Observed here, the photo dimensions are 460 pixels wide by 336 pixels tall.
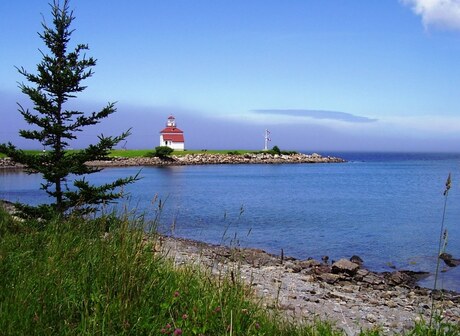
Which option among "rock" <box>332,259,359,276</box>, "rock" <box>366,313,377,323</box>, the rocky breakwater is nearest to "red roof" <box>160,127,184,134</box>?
the rocky breakwater

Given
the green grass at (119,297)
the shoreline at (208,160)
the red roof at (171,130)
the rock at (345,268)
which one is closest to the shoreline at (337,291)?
the rock at (345,268)

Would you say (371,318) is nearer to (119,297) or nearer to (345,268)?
(345,268)

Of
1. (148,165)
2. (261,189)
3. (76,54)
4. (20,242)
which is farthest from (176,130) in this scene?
(20,242)

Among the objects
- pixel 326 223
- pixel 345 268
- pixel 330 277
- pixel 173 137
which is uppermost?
pixel 173 137

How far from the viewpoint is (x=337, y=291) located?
14.4 metres

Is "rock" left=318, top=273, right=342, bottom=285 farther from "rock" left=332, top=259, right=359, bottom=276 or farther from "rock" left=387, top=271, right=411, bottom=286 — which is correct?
"rock" left=387, top=271, right=411, bottom=286

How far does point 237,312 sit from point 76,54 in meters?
13.4

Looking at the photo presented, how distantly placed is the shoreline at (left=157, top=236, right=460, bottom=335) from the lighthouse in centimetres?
11964

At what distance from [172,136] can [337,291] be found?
128m

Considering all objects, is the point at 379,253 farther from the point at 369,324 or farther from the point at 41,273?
the point at 41,273

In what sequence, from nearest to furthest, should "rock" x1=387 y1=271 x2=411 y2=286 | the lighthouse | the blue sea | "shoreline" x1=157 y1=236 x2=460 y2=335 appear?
"shoreline" x1=157 y1=236 x2=460 y2=335
"rock" x1=387 y1=271 x2=411 y2=286
the blue sea
the lighthouse

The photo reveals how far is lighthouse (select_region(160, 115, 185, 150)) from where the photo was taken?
139000 mm

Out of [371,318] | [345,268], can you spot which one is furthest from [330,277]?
[371,318]

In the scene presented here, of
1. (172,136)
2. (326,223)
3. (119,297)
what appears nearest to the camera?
(119,297)
